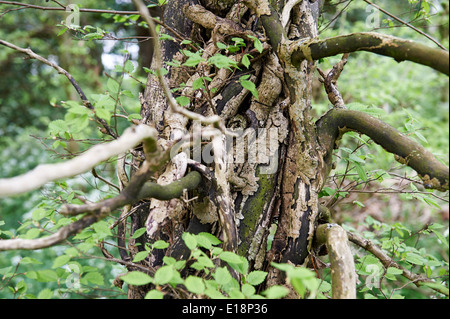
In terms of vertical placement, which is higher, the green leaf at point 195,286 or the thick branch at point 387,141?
the thick branch at point 387,141

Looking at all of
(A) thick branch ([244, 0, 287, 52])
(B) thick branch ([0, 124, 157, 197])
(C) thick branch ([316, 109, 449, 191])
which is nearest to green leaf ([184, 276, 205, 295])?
(B) thick branch ([0, 124, 157, 197])

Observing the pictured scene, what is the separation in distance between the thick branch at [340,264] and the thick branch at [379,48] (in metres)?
0.70

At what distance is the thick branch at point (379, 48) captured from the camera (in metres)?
1.14

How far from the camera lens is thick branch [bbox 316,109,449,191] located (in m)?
1.29

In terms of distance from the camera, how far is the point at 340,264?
4.35ft

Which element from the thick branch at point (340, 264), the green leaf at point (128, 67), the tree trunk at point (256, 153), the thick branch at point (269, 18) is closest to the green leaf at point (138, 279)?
the tree trunk at point (256, 153)

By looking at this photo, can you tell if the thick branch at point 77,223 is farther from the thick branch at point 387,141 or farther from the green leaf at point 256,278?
the thick branch at point 387,141

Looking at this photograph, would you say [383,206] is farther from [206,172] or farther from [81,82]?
[81,82]

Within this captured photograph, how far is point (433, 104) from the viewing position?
8.22 metres

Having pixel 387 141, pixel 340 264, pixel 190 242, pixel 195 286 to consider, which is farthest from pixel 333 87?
pixel 195 286

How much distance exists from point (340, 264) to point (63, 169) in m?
→ 1.02

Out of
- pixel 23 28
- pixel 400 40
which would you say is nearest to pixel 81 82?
pixel 23 28

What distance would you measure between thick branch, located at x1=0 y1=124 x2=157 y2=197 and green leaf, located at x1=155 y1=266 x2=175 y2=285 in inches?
14.0
